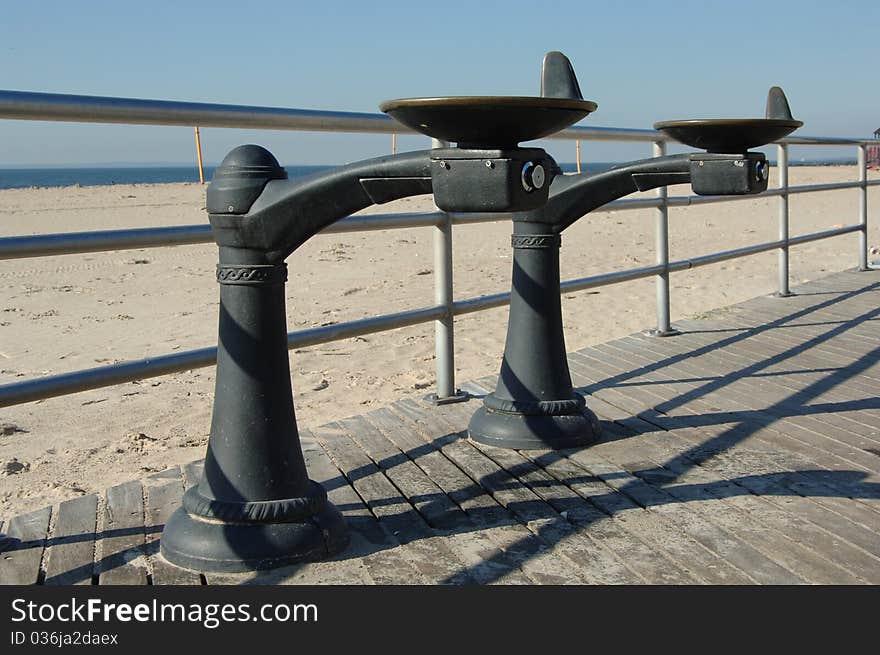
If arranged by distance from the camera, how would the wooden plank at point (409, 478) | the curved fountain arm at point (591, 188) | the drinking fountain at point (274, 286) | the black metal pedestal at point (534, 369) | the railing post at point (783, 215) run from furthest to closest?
1. the railing post at point (783, 215)
2. the black metal pedestal at point (534, 369)
3. the curved fountain arm at point (591, 188)
4. the wooden plank at point (409, 478)
5. the drinking fountain at point (274, 286)

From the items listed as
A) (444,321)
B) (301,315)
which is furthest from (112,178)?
(444,321)

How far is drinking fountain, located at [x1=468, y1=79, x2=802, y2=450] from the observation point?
9.05ft

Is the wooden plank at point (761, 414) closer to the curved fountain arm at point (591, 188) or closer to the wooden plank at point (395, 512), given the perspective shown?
the curved fountain arm at point (591, 188)

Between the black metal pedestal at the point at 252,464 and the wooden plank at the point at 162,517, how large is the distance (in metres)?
0.03

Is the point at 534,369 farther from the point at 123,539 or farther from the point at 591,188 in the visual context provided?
the point at 123,539

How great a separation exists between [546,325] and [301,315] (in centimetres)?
435

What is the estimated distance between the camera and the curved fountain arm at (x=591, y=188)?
2725 mm

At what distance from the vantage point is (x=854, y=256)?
1011cm

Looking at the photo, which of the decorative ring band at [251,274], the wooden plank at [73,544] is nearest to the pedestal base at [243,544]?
the wooden plank at [73,544]

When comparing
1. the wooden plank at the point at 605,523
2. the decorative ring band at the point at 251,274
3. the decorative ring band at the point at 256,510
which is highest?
the decorative ring band at the point at 251,274
